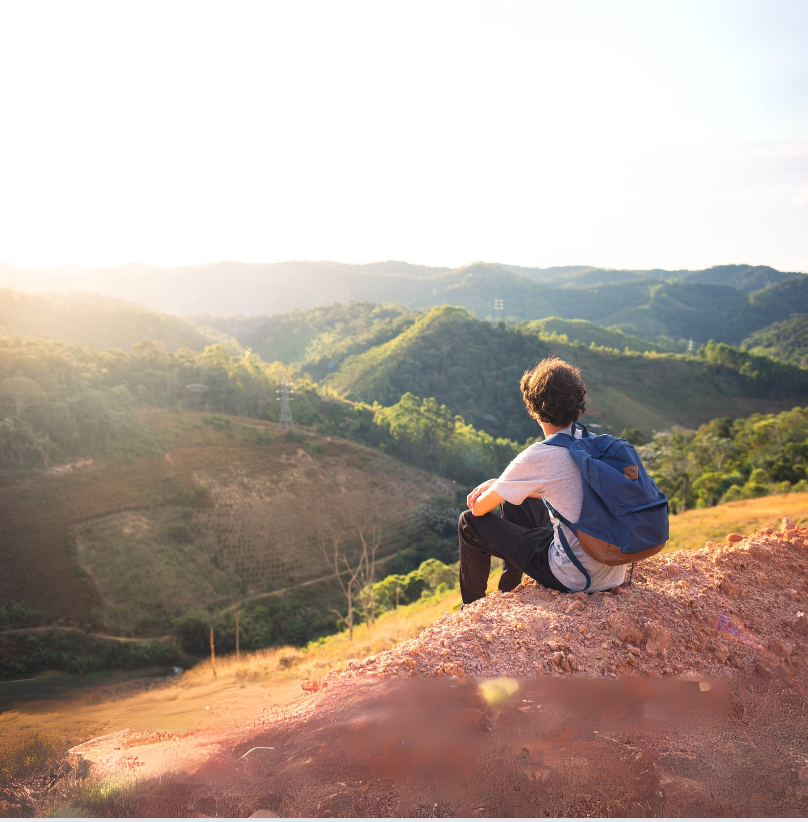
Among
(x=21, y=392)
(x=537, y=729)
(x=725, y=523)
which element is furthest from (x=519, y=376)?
(x=537, y=729)

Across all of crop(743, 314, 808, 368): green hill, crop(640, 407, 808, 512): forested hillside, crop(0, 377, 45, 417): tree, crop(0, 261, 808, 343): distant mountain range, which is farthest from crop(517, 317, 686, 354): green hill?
crop(0, 377, 45, 417): tree

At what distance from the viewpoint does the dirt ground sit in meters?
1.73

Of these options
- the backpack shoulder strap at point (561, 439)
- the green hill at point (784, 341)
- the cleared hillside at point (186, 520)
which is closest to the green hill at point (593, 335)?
the green hill at point (784, 341)

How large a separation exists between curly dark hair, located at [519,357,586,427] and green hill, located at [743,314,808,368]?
371ft

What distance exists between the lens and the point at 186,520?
96.4 feet

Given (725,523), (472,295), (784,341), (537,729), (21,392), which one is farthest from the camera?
(472,295)

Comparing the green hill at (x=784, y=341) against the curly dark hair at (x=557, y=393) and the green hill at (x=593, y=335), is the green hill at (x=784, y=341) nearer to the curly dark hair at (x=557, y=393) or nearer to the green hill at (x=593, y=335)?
the green hill at (x=593, y=335)

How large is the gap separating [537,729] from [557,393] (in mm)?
1344

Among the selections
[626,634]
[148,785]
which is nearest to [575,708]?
[626,634]

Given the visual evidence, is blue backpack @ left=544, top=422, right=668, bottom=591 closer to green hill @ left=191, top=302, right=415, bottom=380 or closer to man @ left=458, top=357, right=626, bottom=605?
man @ left=458, top=357, right=626, bottom=605

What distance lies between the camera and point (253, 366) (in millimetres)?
50531

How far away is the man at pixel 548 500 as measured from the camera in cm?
235

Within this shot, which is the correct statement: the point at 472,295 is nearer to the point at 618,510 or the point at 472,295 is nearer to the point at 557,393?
the point at 557,393

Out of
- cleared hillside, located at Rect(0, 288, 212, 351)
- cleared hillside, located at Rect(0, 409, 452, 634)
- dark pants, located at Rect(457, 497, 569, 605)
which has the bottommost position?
cleared hillside, located at Rect(0, 409, 452, 634)
